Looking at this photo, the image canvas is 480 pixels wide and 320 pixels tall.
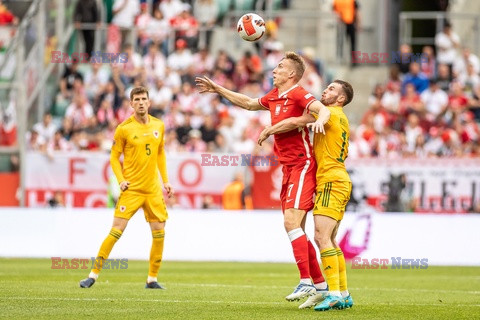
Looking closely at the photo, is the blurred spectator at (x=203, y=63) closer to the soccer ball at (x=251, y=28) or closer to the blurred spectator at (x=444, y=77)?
the blurred spectator at (x=444, y=77)

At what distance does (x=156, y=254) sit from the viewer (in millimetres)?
14633

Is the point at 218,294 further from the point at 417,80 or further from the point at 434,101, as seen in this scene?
the point at 417,80

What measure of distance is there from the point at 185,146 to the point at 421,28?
11.0 metres

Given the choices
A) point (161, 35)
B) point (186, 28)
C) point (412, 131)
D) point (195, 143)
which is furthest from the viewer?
point (186, 28)

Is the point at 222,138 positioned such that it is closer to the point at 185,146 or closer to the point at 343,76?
the point at 185,146

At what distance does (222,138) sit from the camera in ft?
83.4

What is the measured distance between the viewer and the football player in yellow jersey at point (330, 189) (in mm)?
11711

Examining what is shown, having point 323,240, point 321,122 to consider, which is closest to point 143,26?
point 323,240

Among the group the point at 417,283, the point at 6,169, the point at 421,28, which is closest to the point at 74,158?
the point at 6,169

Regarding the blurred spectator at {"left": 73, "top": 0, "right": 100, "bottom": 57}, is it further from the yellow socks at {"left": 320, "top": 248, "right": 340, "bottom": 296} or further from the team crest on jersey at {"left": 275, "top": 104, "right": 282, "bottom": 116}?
the yellow socks at {"left": 320, "top": 248, "right": 340, "bottom": 296}

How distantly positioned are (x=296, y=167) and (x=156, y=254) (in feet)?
10.6

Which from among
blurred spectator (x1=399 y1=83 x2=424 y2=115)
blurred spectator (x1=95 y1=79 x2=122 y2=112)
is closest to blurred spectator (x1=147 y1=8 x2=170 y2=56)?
blurred spectator (x1=95 y1=79 x2=122 y2=112)

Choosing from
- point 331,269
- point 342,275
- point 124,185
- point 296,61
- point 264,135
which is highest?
point 296,61

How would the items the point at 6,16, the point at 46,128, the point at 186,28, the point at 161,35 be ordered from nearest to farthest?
the point at 46,128, the point at 161,35, the point at 186,28, the point at 6,16
